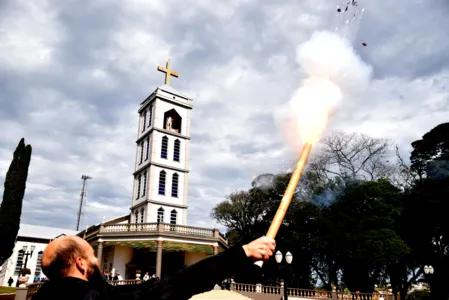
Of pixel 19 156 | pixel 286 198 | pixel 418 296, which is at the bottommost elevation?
pixel 418 296

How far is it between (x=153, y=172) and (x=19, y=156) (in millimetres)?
14045

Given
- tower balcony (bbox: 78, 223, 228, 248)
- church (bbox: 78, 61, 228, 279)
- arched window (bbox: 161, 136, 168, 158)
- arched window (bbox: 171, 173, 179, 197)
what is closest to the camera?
tower balcony (bbox: 78, 223, 228, 248)

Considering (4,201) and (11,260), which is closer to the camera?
(4,201)

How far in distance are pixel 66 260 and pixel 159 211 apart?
36.7 meters

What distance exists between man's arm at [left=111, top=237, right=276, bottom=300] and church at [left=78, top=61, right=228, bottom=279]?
2998 cm

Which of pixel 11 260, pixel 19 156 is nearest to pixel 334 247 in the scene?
pixel 19 156

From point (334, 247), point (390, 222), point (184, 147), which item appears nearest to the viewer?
point (390, 222)

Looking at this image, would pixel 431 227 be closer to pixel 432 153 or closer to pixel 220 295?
pixel 432 153

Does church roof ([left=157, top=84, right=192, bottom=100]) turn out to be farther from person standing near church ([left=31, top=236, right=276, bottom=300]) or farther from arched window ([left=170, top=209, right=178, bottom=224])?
person standing near church ([left=31, top=236, right=276, bottom=300])

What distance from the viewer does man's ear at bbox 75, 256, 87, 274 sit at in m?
2.03

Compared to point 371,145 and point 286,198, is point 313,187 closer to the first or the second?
point 371,145

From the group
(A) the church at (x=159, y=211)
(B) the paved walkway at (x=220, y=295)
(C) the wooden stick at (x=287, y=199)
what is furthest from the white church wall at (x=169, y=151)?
(C) the wooden stick at (x=287, y=199)

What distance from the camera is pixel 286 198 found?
97.3 inches

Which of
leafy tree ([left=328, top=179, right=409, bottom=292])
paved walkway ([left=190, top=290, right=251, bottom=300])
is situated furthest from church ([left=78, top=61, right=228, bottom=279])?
leafy tree ([left=328, top=179, right=409, bottom=292])
